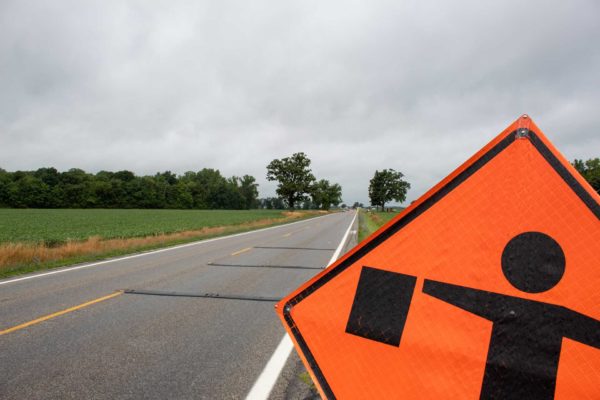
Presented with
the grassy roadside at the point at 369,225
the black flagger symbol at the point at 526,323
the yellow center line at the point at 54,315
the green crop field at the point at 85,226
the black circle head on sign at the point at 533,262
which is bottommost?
the green crop field at the point at 85,226

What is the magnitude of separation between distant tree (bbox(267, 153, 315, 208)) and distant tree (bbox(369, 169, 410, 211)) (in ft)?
188

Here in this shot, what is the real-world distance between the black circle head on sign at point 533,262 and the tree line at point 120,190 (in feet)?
398

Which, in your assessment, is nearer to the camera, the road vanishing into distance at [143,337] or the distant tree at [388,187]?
the road vanishing into distance at [143,337]

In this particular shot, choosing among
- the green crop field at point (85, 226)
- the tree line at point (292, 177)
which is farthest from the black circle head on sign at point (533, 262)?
the tree line at point (292, 177)

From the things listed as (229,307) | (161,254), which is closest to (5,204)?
(161,254)

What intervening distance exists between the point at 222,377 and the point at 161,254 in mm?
9849

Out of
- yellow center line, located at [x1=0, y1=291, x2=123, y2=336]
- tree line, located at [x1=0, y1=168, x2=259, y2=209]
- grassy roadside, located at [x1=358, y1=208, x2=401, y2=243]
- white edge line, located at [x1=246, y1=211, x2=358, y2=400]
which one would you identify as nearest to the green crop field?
yellow center line, located at [x1=0, y1=291, x2=123, y2=336]

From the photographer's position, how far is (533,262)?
1444 mm

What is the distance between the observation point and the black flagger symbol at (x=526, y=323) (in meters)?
1.36

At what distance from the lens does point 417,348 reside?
1.63 metres

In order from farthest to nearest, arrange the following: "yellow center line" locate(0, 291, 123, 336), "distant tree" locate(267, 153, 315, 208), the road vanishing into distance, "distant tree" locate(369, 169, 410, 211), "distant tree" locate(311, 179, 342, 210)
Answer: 1. "distant tree" locate(311, 179, 342, 210)
2. "distant tree" locate(369, 169, 410, 211)
3. "distant tree" locate(267, 153, 315, 208)
4. "yellow center line" locate(0, 291, 123, 336)
5. the road vanishing into distance

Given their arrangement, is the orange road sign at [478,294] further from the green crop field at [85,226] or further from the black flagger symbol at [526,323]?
the green crop field at [85,226]

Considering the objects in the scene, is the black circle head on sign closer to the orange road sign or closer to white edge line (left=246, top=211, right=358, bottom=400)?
the orange road sign

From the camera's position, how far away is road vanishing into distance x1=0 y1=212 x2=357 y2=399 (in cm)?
305
